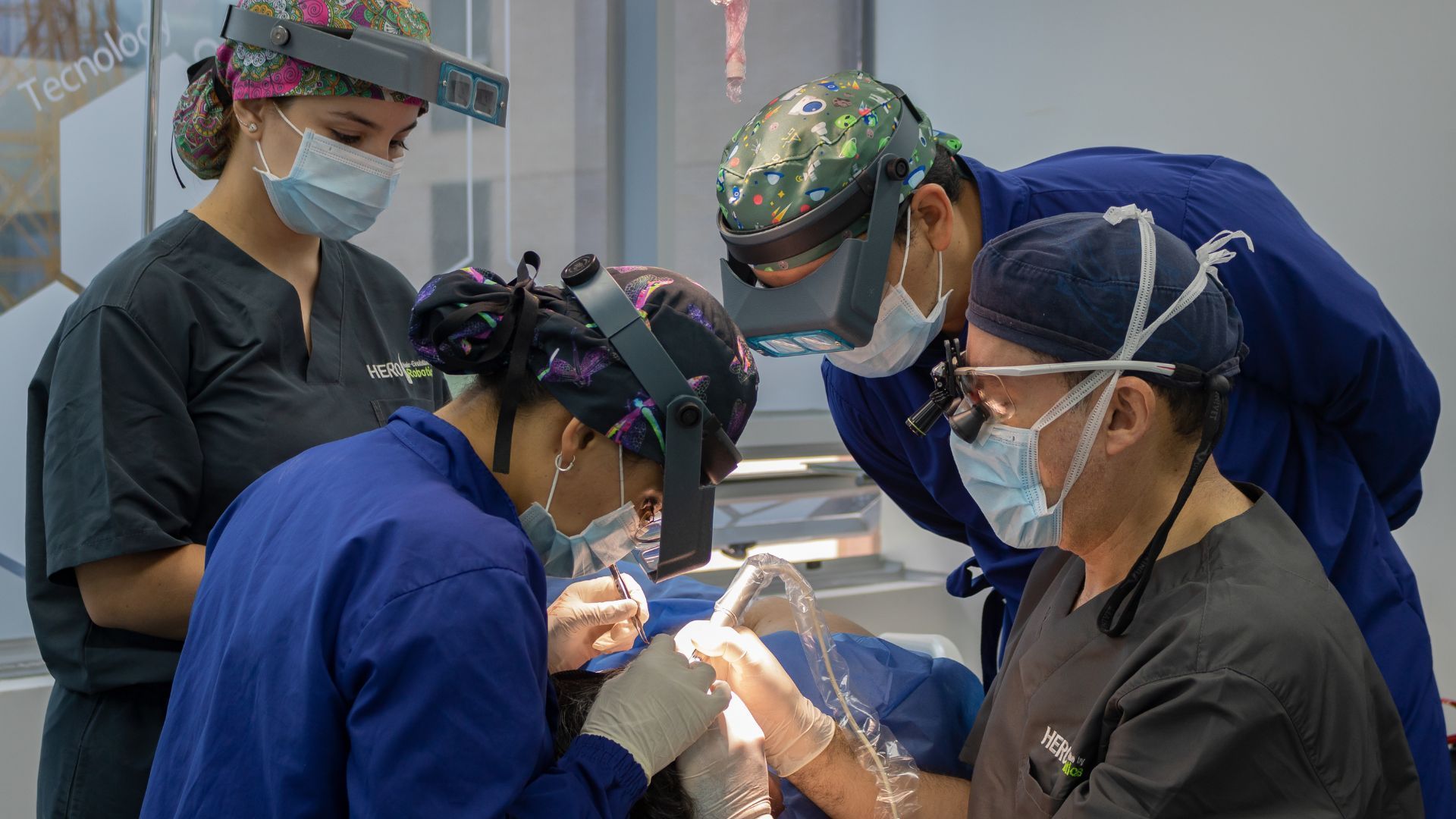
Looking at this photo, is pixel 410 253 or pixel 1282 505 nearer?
pixel 1282 505

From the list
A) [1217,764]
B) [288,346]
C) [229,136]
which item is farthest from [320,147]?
[1217,764]

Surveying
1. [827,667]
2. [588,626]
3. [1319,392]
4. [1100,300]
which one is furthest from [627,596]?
[1319,392]

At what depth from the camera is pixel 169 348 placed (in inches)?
68.8

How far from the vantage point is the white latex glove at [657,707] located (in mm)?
1402

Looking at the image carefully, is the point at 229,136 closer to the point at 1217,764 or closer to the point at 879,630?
the point at 1217,764

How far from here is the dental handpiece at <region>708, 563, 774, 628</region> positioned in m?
1.83

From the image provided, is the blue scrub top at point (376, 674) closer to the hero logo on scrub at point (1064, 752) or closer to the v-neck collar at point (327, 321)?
the hero logo on scrub at point (1064, 752)

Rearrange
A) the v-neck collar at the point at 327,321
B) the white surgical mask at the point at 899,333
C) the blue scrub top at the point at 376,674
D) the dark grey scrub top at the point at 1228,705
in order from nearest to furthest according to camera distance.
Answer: the blue scrub top at the point at 376,674 → the dark grey scrub top at the point at 1228,705 → the white surgical mask at the point at 899,333 → the v-neck collar at the point at 327,321

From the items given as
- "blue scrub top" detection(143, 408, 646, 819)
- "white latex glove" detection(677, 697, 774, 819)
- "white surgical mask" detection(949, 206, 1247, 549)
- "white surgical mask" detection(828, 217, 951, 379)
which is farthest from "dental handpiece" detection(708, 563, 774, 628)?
"blue scrub top" detection(143, 408, 646, 819)

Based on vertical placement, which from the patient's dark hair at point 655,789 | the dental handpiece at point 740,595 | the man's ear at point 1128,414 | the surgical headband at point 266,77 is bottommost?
the patient's dark hair at point 655,789

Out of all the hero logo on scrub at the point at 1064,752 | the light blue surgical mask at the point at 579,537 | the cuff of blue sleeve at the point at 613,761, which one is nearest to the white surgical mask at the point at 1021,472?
the hero logo on scrub at the point at 1064,752

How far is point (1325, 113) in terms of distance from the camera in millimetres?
2875

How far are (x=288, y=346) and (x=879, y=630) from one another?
235 centimetres

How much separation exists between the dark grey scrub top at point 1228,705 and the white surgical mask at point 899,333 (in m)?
0.48
